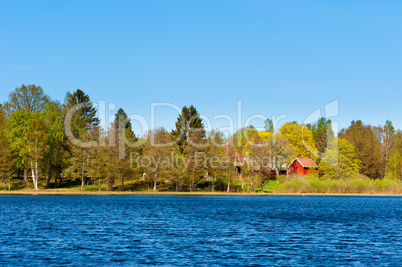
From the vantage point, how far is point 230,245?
34.4m

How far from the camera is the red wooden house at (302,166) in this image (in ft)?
457

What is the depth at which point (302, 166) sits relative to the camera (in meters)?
142

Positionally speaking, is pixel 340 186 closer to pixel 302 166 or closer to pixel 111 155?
pixel 302 166

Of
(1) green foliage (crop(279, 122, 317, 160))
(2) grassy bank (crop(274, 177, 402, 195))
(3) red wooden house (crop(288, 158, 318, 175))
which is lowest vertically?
(2) grassy bank (crop(274, 177, 402, 195))

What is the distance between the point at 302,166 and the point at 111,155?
66820mm

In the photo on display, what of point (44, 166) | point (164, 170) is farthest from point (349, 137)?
point (44, 166)

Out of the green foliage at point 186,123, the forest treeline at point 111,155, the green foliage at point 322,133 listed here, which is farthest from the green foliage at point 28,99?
the green foliage at point 322,133

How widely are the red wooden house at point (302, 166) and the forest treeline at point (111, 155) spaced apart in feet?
25.7

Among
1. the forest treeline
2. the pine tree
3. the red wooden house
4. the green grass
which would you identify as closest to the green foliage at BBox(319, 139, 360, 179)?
the forest treeline

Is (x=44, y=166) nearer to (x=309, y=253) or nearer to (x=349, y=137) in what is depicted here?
(x=309, y=253)

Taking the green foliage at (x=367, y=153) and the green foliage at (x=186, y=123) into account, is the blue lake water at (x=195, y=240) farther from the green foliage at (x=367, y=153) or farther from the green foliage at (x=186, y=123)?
the green foliage at (x=367, y=153)

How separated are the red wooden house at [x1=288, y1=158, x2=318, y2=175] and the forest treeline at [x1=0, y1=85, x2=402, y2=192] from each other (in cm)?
785

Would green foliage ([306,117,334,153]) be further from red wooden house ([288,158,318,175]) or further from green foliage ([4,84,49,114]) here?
green foliage ([4,84,49,114])

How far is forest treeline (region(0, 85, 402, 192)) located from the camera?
104938 mm
